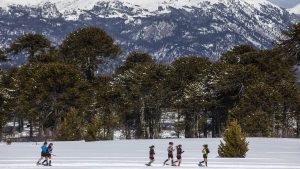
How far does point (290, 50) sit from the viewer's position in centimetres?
4234

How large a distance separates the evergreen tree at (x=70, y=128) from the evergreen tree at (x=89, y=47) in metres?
15.0

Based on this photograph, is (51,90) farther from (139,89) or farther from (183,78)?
(183,78)

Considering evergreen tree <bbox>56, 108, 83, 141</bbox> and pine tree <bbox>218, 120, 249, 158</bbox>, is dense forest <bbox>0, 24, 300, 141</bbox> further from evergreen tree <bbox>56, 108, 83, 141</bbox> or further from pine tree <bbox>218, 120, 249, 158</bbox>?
pine tree <bbox>218, 120, 249, 158</bbox>

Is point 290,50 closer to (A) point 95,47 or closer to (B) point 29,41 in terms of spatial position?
(A) point 95,47

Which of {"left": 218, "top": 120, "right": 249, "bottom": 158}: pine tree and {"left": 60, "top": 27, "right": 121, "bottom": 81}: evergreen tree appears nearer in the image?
{"left": 218, "top": 120, "right": 249, "bottom": 158}: pine tree

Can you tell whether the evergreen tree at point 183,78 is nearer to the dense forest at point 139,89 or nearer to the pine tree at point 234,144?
the dense forest at point 139,89

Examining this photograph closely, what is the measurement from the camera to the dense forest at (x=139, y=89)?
57562mm

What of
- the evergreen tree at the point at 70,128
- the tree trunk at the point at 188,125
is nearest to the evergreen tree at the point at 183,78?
the tree trunk at the point at 188,125

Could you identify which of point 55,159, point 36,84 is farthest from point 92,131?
point 55,159

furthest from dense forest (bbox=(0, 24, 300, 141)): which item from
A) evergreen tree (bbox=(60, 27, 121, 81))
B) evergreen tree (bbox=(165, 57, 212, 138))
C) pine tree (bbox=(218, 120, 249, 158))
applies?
pine tree (bbox=(218, 120, 249, 158))

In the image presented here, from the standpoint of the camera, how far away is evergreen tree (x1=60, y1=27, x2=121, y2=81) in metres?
64.8

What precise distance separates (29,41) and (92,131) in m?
23.0

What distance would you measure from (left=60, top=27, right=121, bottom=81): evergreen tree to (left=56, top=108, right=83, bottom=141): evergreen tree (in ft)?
49.2

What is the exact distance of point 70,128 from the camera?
51438mm
